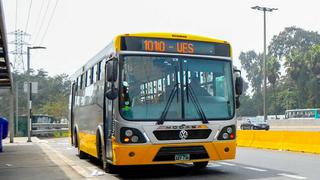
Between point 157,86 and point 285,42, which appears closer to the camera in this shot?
point 157,86

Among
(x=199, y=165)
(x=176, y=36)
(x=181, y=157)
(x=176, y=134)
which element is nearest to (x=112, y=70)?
(x=176, y=36)

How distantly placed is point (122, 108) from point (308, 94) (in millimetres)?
81733

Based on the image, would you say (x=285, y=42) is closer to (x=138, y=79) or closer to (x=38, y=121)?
(x=38, y=121)

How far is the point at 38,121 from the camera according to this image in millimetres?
58656

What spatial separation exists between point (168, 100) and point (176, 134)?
767mm

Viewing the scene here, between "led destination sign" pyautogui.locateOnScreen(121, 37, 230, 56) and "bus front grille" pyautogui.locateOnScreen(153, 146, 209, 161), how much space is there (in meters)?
2.22

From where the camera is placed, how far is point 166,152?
11094 millimetres

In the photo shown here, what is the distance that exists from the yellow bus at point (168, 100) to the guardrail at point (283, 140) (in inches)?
273

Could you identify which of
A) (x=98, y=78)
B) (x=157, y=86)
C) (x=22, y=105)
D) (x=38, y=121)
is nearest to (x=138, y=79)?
(x=157, y=86)

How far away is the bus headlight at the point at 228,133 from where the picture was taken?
38.3 ft

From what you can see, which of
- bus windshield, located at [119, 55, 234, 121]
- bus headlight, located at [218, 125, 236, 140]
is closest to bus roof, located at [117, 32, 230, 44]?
bus windshield, located at [119, 55, 234, 121]

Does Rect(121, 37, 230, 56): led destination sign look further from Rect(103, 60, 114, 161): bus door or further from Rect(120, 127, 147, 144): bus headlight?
Rect(120, 127, 147, 144): bus headlight

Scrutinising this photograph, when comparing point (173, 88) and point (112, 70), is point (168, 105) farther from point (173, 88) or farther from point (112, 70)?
point (112, 70)

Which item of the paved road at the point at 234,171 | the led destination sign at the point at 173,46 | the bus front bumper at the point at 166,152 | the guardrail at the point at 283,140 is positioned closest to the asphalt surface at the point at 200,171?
the paved road at the point at 234,171
